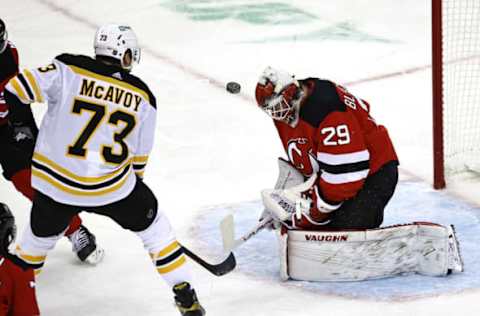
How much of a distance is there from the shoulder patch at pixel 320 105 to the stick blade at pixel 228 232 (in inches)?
19.3

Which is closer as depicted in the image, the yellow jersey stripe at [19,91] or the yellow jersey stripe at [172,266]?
the yellow jersey stripe at [19,91]

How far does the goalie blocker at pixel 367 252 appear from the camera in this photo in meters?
3.68

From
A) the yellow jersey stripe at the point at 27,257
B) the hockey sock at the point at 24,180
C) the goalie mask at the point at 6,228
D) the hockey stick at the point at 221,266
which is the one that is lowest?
the hockey stick at the point at 221,266

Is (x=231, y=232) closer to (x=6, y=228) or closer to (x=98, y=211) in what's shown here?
(x=98, y=211)

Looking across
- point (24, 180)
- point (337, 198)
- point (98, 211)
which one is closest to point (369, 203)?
point (337, 198)

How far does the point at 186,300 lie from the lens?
11.0 ft

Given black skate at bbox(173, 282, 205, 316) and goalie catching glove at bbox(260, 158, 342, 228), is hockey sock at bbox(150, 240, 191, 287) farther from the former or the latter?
goalie catching glove at bbox(260, 158, 342, 228)

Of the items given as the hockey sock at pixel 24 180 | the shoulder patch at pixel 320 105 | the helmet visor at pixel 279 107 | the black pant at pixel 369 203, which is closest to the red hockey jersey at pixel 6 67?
the hockey sock at pixel 24 180

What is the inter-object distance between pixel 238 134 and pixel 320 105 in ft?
5.60

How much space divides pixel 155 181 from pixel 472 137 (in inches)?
56.0

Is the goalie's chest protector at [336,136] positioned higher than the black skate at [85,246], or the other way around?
the goalie's chest protector at [336,136]

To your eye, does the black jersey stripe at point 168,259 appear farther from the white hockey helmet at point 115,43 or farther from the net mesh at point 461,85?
the net mesh at point 461,85

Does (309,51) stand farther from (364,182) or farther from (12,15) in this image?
(364,182)

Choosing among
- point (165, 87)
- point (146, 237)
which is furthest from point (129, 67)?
point (165, 87)
